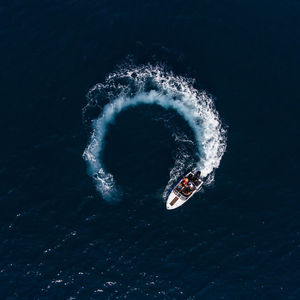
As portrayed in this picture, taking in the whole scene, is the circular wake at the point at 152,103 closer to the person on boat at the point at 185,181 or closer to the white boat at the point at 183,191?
the white boat at the point at 183,191

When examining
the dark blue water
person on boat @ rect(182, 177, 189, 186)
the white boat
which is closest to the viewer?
the dark blue water

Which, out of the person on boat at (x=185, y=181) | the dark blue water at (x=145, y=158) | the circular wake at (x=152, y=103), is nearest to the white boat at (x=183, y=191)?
the person on boat at (x=185, y=181)

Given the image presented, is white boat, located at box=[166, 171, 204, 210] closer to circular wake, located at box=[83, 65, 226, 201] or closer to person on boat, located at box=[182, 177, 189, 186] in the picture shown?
person on boat, located at box=[182, 177, 189, 186]

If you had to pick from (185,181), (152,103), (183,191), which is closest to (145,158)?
(185,181)

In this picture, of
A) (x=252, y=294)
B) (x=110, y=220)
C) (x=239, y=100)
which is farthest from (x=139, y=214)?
(x=239, y=100)

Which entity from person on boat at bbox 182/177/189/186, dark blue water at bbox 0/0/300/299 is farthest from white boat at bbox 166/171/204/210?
dark blue water at bbox 0/0/300/299
